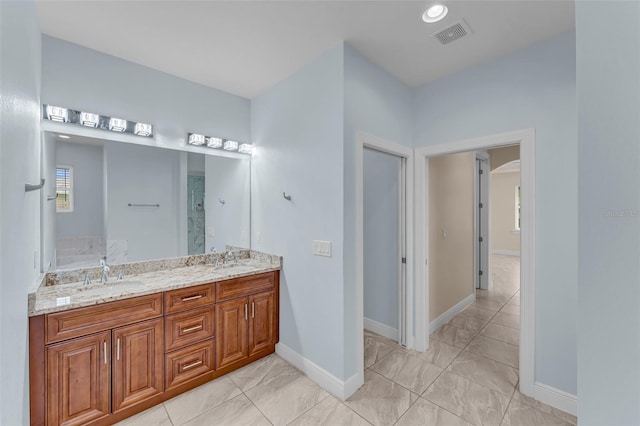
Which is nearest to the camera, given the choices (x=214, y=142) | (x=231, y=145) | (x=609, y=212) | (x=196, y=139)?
(x=609, y=212)

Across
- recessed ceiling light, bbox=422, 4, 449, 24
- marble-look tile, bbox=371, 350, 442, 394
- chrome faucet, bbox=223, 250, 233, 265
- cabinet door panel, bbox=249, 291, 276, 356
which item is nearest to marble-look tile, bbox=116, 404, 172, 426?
cabinet door panel, bbox=249, 291, 276, 356

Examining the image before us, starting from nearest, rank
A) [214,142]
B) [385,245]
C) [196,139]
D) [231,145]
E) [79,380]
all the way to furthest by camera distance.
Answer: [79,380] < [196,139] < [214,142] < [231,145] < [385,245]

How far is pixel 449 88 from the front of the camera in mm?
2521

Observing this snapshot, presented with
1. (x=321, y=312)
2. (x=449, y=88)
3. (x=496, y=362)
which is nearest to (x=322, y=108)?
(x=449, y=88)

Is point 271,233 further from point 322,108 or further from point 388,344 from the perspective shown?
point 388,344

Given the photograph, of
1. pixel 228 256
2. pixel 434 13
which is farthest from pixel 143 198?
pixel 434 13

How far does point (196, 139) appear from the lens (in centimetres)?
270

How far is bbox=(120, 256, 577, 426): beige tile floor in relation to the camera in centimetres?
184

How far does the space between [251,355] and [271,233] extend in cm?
117

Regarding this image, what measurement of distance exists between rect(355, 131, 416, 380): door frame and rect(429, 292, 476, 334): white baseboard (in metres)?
0.60

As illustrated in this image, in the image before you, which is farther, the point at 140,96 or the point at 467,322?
the point at 467,322

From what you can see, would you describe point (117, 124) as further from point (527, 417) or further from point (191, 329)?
point (527, 417)

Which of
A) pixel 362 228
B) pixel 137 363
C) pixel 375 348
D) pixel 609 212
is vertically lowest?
pixel 375 348

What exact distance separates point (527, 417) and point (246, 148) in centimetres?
339
